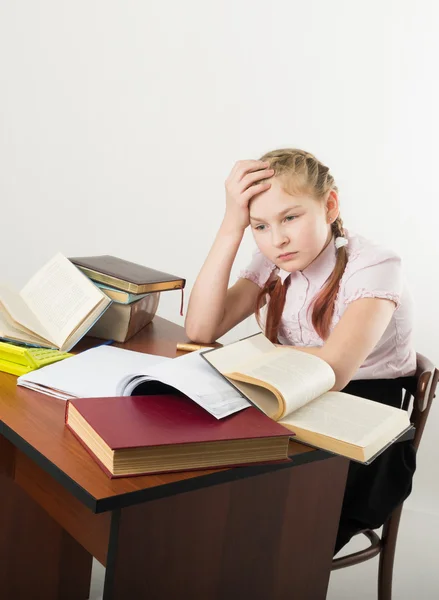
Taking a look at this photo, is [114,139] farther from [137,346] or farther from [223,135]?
[137,346]

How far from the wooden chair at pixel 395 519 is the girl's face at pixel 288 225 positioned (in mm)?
369

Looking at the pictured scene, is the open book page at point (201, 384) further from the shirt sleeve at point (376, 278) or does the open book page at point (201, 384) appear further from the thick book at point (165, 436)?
the shirt sleeve at point (376, 278)

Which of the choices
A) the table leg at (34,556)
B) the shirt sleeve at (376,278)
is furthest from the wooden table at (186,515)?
the shirt sleeve at (376,278)

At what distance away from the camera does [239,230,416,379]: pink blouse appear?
161 cm

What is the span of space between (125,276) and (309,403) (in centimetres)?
63

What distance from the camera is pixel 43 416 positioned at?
3.70ft

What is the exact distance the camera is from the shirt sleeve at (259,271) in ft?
6.57

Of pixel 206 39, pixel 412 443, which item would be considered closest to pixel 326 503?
pixel 412 443

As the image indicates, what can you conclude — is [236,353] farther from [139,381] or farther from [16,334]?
[16,334]

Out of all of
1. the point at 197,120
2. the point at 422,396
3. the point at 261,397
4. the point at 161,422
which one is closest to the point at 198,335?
the point at 422,396

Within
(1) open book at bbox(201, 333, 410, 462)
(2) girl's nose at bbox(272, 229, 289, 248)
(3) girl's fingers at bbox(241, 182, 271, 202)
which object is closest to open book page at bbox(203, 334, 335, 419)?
(1) open book at bbox(201, 333, 410, 462)

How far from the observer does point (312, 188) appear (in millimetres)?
1637

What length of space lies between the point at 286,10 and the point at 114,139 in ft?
3.27

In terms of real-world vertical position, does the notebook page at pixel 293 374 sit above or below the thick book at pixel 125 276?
below
